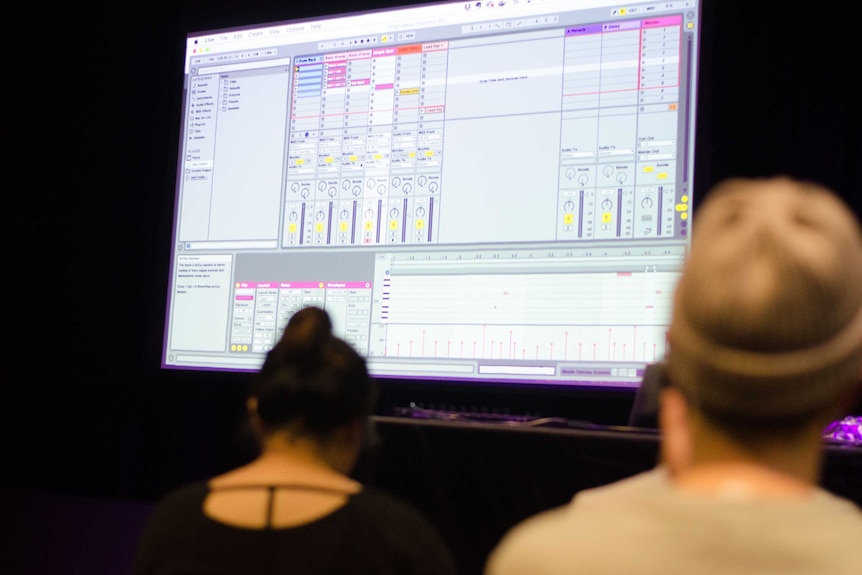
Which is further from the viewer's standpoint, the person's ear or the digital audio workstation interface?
the digital audio workstation interface

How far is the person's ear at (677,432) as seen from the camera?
0.66 metres

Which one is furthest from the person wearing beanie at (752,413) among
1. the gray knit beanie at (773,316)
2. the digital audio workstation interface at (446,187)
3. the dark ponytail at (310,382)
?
the digital audio workstation interface at (446,187)

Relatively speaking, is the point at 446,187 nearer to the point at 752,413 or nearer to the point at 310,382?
the point at 310,382

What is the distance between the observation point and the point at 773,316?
1.98ft

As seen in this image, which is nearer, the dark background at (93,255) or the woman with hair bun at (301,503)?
the woman with hair bun at (301,503)

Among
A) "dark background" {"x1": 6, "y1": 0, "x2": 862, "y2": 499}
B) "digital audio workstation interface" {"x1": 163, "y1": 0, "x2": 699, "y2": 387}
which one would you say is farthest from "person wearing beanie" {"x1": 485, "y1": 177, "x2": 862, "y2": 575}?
"dark background" {"x1": 6, "y1": 0, "x2": 862, "y2": 499}

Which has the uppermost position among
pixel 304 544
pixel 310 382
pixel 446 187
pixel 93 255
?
pixel 446 187

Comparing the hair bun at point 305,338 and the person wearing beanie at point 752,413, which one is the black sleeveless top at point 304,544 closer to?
the hair bun at point 305,338

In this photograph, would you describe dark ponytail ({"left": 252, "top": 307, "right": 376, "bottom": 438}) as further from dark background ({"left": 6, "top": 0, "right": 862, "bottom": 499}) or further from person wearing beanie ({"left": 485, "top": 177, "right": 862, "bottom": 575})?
dark background ({"left": 6, "top": 0, "right": 862, "bottom": 499})

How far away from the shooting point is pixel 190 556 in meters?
1.13

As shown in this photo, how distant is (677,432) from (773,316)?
12 centimetres

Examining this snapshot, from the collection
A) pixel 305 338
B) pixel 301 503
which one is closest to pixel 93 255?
pixel 305 338

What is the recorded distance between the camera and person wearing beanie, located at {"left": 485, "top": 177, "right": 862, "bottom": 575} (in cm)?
60

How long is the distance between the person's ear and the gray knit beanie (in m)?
0.02
